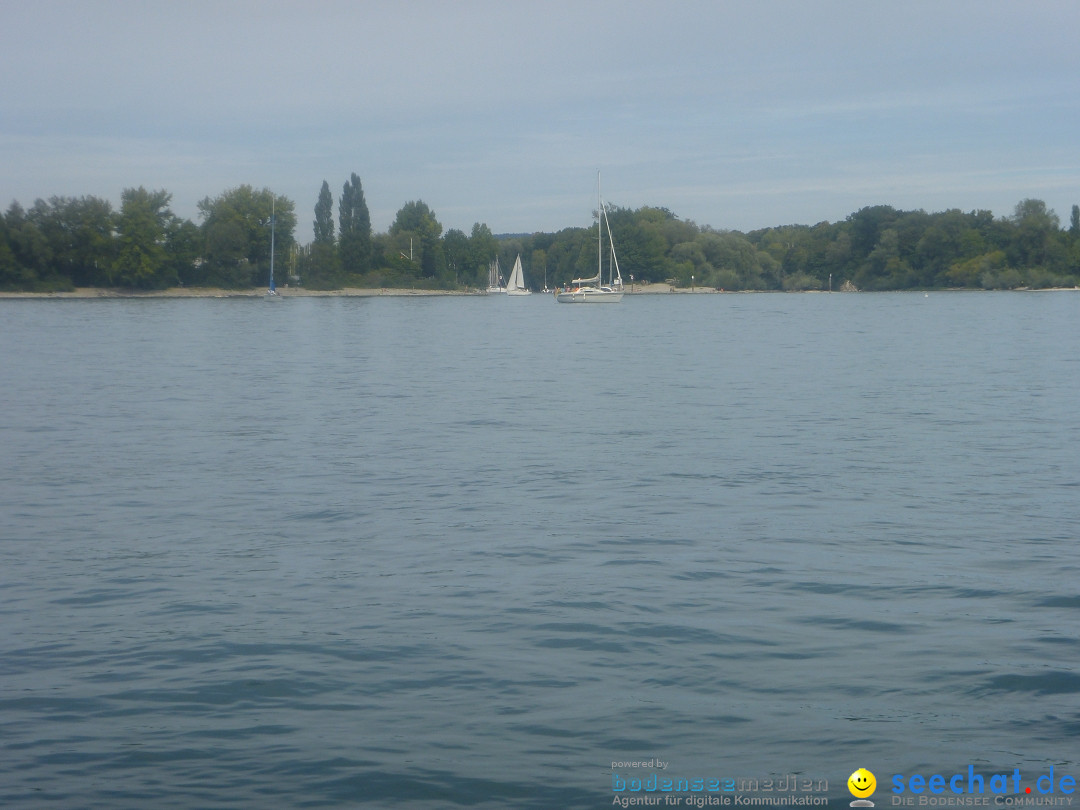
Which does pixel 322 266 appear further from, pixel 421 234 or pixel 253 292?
pixel 421 234

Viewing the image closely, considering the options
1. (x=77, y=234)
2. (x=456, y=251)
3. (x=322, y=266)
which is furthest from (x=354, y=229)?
(x=77, y=234)

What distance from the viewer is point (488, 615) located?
306 inches

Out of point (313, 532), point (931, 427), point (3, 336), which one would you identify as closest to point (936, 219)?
point (3, 336)

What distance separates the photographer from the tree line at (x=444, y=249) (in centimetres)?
10594

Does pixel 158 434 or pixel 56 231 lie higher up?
pixel 56 231

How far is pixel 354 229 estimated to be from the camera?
127688 millimetres

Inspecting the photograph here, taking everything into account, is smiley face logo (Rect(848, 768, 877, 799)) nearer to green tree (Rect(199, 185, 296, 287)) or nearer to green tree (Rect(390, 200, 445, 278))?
green tree (Rect(199, 185, 296, 287))

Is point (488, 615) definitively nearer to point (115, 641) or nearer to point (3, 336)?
point (115, 641)

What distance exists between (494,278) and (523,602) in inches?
6235

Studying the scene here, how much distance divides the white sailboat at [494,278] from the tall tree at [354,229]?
3423 centimetres

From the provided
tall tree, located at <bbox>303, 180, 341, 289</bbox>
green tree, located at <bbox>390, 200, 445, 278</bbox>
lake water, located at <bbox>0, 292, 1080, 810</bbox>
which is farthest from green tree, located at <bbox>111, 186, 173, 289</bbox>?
lake water, located at <bbox>0, 292, 1080, 810</bbox>

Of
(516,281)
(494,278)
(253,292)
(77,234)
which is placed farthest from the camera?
(494,278)

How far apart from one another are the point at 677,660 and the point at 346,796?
8.47 feet

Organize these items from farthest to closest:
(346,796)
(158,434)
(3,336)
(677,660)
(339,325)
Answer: (339,325) → (3,336) → (158,434) → (677,660) → (346,796)
